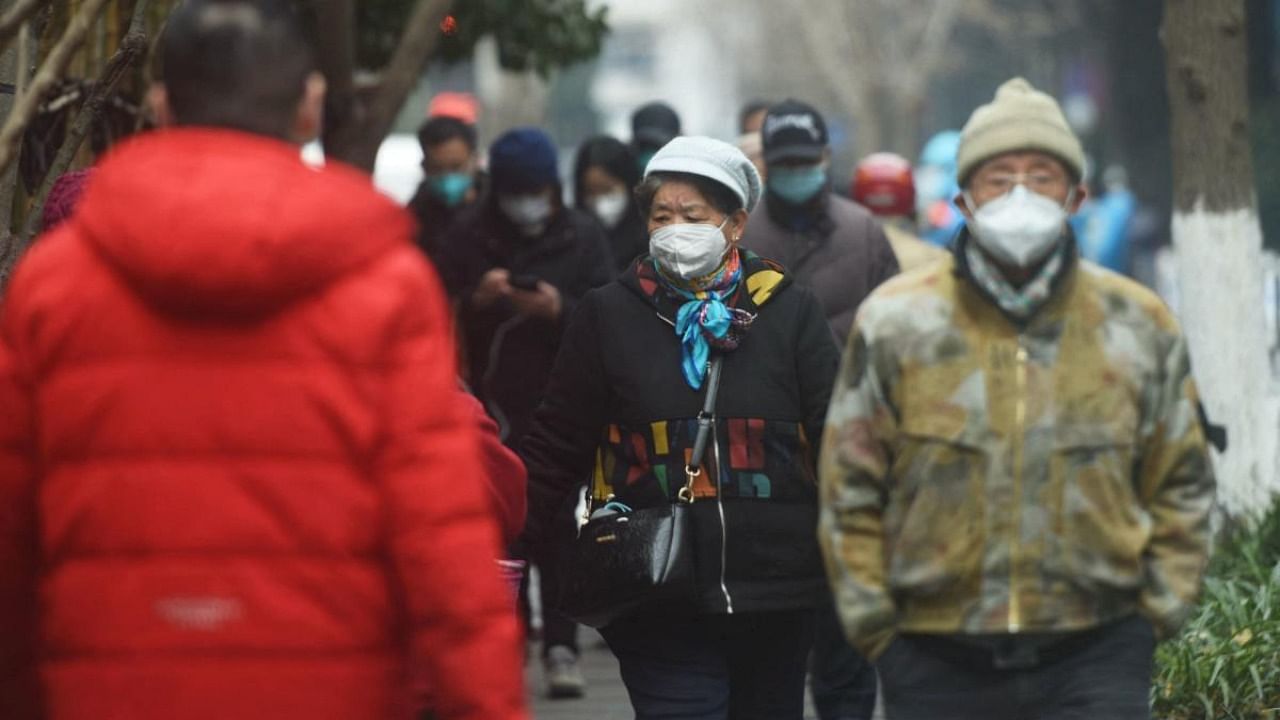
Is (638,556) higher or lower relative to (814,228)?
lower

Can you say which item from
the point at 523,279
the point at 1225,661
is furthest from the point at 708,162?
the point at 523,279

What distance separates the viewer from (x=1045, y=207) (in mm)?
4406

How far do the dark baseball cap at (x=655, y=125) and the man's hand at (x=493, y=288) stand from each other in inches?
76.9

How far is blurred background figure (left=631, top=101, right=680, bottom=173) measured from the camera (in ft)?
36.0

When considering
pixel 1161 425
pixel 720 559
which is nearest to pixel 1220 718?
pixel 720 559

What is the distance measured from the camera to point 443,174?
10.5 metres

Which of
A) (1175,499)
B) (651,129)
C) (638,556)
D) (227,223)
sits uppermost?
(651,129)

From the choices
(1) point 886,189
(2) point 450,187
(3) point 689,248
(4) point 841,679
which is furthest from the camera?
(1) point 886,189

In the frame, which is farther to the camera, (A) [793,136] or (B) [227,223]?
(A) [793,136]

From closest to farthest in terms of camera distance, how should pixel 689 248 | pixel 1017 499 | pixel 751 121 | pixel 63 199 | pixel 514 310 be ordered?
pixel 1017 499
pixel 63 199
pixel 689 248
pixel 514 310
pixel 751 121

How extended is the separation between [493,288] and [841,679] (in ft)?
8.07

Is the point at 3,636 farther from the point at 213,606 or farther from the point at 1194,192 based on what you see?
the point at 1194,192

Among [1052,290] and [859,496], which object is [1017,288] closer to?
[1052,290]

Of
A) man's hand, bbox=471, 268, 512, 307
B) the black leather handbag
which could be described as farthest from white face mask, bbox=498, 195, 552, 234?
the black leather handbag
